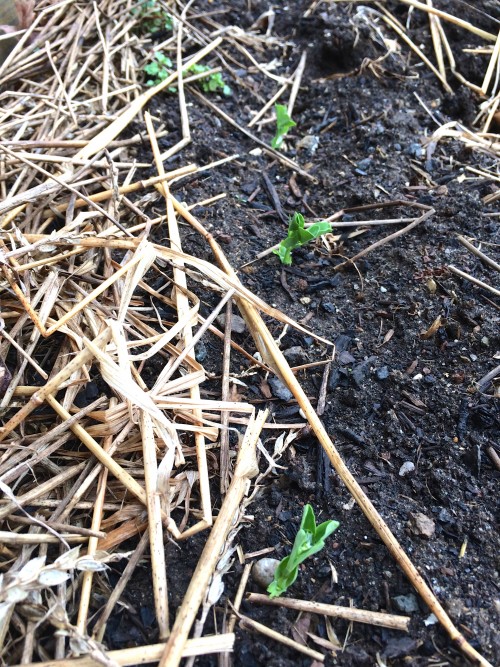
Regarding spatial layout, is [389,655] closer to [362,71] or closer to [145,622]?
[145,622]

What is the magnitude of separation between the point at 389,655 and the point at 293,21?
2714mm

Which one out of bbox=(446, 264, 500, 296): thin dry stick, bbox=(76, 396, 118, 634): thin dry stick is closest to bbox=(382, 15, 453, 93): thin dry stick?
bbox=(446, 264, 500, 296): thin dry stick

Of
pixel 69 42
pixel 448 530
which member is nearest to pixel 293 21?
pixel 69 42

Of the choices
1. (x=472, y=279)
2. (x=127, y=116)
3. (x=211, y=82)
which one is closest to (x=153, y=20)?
(x=211, y=82)

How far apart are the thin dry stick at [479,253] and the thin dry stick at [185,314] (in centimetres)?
94

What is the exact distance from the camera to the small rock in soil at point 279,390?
1721mm

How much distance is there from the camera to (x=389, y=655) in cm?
132

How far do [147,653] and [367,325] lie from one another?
1.11 metres

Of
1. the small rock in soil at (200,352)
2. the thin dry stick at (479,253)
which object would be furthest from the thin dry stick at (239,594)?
the thin dry stick at (479,253)

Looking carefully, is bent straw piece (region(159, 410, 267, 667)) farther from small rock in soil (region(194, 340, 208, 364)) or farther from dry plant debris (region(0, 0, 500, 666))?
small rock in soil (region(194, 340, 208, 364))

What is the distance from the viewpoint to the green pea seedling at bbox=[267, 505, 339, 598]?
1.32 metres

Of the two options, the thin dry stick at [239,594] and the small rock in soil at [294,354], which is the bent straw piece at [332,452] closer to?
the small rock in soil at [294,354]

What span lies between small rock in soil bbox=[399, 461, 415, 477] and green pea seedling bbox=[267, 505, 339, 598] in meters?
0.32

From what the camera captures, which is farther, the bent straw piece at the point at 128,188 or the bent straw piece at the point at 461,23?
the bent straw piece at the point at 461,23
